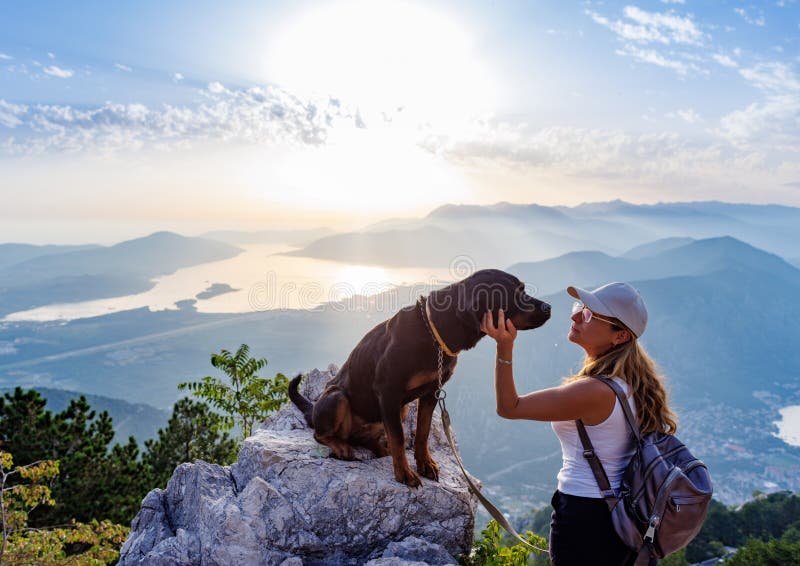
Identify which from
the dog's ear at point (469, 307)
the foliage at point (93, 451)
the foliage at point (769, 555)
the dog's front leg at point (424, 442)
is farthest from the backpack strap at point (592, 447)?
the foliage at point (769, 555)

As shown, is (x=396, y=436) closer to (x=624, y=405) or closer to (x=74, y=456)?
(x=624, y=405)

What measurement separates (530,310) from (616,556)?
69.3 inches

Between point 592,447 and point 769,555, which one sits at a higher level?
point 592,447

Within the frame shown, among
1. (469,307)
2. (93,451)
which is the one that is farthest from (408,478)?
(93,451)

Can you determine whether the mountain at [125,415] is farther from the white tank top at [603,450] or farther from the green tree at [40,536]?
the white tank top at [603,450]

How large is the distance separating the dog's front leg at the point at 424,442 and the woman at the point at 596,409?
166cm

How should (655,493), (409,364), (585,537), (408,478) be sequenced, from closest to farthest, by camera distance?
(655,493) < (585,537) < (409,364) < (408,478)

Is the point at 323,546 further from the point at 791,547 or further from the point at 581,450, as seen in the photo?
the point at 791,547

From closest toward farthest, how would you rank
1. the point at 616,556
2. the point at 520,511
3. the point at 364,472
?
the point at 616,556 → the point at 364,472 → the point at 520,511

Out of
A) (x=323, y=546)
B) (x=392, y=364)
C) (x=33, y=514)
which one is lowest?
(x=33, y=514)

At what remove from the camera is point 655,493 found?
10.1 ft

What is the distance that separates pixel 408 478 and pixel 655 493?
246cm

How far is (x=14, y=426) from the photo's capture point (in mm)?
11289

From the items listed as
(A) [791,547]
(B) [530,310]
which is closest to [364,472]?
(B) [530,310]
